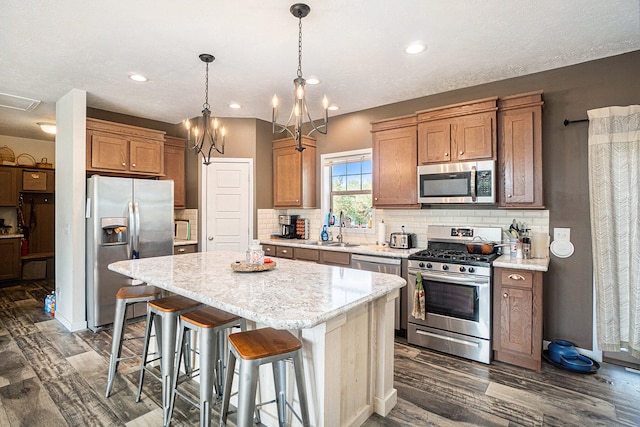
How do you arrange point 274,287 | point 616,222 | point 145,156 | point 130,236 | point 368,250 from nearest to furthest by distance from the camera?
point 274,287
point 616,222
point 368,250
point 130,236
point 145,156

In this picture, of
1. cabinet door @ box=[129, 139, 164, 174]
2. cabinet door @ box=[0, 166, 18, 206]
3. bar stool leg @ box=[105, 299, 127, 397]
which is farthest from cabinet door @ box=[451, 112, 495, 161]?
cabinet door @ box=[0, 166, 18, 206]

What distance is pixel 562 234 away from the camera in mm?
3152

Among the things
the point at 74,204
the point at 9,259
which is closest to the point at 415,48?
the point at 74,204

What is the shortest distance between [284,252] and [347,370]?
2707 millimetres

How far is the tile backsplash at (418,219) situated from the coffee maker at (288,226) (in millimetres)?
79

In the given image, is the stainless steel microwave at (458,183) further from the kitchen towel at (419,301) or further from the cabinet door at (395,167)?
the kitchen towel at (419,301)

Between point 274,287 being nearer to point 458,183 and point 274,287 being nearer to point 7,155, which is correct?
point 458,183

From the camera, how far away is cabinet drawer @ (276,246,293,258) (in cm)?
448

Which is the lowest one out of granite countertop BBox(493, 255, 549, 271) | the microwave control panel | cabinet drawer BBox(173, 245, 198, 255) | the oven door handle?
the oven door handle

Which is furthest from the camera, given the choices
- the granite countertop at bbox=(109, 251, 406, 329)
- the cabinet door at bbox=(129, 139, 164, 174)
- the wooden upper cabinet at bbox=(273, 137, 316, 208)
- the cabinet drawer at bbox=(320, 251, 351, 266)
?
the wooden upper cabinet at bbox=(273, 137, 316, 208)

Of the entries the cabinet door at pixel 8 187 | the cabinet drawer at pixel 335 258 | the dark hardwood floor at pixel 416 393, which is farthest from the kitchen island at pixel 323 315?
the cabinet door at pixel 8 187

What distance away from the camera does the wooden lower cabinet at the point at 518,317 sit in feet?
9.12

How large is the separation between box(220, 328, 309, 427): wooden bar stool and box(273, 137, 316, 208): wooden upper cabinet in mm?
3107

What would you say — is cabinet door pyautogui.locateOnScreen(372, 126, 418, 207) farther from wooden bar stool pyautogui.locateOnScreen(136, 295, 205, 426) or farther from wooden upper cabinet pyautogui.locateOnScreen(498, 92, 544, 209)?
wooden bar stool pyautogui.locateOnScreen(136, 295, 205, 426)
